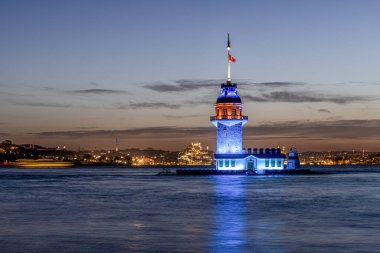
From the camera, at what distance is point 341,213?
37125 mm

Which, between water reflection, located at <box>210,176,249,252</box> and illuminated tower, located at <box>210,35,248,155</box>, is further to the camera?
illuminated tower, located at <box>210,35,248,155</box>

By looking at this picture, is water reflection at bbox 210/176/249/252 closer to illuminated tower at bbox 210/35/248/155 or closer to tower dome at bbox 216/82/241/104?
illuminated tower at bbox 210/35/248/155

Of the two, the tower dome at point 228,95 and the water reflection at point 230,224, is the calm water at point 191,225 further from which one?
the tower dome at point 228,95

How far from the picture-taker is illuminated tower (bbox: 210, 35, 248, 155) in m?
92.7

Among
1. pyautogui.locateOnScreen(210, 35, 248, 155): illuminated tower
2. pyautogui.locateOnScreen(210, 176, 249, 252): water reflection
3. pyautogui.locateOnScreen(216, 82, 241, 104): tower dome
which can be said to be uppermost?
pyautogui.locateOnScreen(216, 82, 241, 104): tower dome

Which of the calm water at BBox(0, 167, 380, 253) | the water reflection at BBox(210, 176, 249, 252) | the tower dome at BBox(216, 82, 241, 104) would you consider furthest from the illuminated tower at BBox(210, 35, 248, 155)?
the calm water at BBox(0, 167, 380, 253)

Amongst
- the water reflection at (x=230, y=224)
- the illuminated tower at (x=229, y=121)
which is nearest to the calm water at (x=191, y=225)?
the water reflection at (x=230, y=224)

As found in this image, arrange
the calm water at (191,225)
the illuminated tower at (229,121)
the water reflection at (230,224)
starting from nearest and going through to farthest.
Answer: the calm water at (191,225)
the water reflection at (230,224)
the illuminated tower at (229,121)

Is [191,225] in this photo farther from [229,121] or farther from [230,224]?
[229,121]

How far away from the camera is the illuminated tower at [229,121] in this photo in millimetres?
92688

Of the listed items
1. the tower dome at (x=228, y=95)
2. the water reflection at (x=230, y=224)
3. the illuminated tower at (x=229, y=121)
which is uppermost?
the tower dome at (x=228, y=95)

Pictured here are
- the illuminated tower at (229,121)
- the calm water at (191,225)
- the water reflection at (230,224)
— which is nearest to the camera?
the calm water at (191,225)

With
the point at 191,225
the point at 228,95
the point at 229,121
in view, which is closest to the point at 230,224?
the point at 191,225

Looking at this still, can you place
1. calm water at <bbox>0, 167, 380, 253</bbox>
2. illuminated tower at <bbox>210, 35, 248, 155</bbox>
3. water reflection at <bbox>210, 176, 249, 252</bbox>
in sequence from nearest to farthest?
calm water at <bbox>0, 167, 380, 253</bbox>, water reflection at <bbox>210, 176, 249, 252</bbox>, illuminated tower at <bbox>210, 35, 248, 155</bbox>
